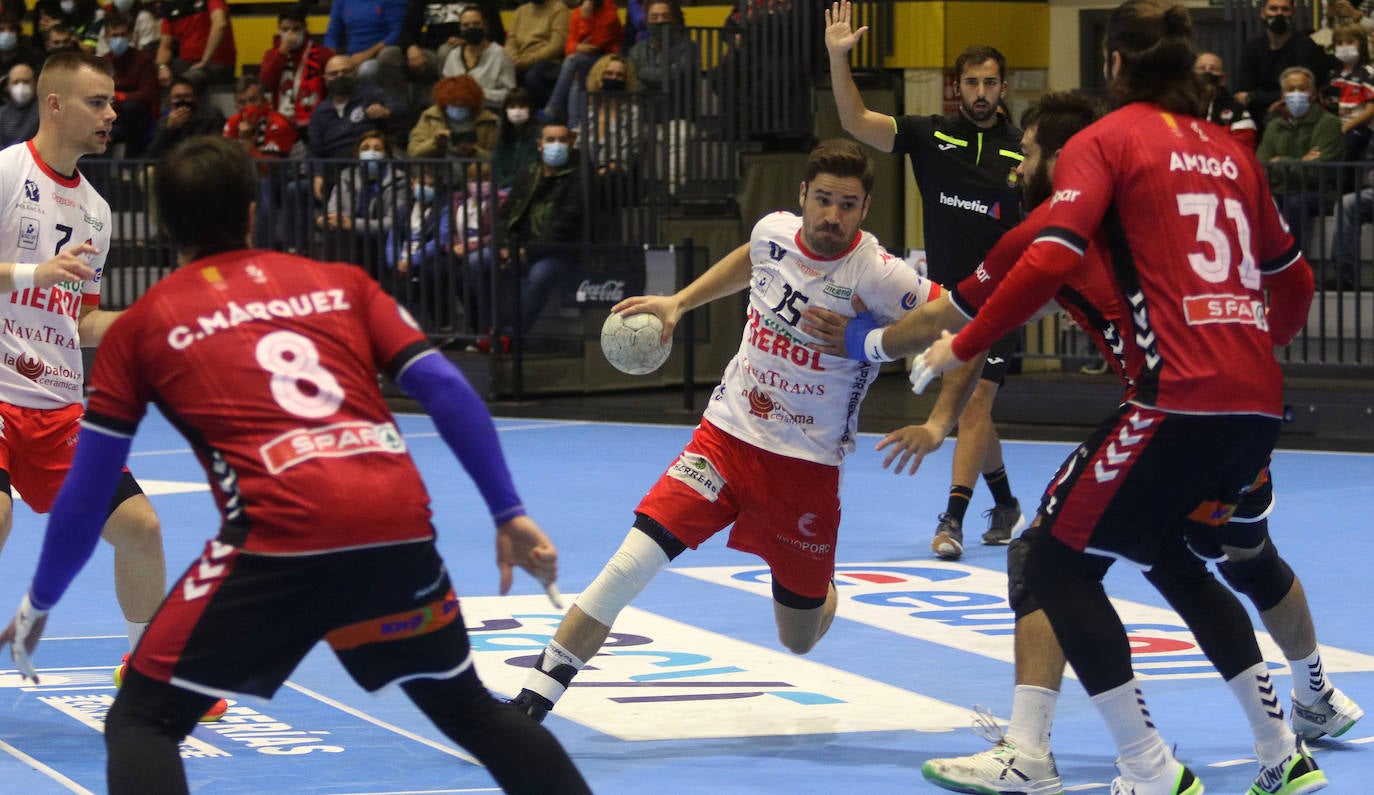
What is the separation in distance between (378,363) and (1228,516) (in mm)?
2261

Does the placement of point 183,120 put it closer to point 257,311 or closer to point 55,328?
point 55,328

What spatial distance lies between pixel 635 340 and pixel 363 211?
10085 mm

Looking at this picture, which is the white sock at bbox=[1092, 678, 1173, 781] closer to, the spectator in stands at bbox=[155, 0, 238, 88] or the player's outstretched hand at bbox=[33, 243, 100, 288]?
the player's outstretched hand at bbox=[33, 243, 100, 288]

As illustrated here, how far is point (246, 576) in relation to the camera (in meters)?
3.75

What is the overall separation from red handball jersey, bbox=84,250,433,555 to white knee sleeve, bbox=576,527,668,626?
6.30 ft

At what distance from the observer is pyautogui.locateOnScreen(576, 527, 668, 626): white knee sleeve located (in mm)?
5723

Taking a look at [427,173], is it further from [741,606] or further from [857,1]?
[741,606]

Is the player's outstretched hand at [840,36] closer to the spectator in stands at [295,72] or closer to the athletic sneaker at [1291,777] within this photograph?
the athletic sneaker at [1291,777]

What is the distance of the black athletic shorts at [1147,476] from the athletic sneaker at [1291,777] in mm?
791

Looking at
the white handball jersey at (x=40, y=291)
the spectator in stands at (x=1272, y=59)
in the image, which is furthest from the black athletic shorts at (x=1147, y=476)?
the spectator in stands at (x=1272, y=59)

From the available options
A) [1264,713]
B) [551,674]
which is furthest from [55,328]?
[1264,713]

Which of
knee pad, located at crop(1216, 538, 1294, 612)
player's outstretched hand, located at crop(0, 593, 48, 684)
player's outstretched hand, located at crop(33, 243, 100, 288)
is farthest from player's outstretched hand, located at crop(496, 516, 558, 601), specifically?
knee pad, located at crop(1216, 538, 1294, 612)

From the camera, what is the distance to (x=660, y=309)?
6297 mm

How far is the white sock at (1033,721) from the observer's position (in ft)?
17.0
